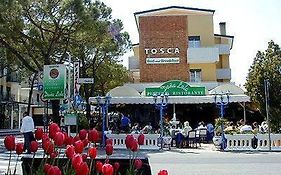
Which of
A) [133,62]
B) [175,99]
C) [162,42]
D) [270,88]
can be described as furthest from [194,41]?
[270,88]

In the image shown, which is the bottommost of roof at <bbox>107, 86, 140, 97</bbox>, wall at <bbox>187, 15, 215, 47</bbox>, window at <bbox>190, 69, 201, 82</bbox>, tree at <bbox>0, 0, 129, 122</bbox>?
roof at <bbox>107, 86, 140, 97</bbox>

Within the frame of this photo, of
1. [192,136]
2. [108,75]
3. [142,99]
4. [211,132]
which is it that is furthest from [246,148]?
[108,75]

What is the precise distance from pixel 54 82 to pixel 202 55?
21.2 m

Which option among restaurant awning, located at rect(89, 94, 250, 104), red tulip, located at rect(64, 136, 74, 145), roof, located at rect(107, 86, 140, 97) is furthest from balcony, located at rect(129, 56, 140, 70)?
red tulip, located at rect(64, 136, 74, 145)

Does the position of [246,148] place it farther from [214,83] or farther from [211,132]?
[214,83]

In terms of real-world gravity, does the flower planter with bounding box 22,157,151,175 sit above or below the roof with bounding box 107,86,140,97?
below

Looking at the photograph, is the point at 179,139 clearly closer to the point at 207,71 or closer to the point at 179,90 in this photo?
the point at 179,90

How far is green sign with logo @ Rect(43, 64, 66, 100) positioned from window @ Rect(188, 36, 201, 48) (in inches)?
869

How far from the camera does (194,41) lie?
133 ft

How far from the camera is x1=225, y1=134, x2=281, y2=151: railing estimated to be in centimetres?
2212

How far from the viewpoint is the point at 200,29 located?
40.6m

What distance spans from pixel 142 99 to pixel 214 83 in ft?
38.2

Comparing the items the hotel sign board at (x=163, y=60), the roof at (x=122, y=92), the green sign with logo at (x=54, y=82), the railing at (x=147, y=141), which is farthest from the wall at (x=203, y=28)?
the green sign with logo at (x=54, y=82)

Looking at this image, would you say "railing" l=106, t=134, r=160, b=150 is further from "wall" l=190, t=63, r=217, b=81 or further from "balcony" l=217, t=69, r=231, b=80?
"balcony" l=217, t=69, r=231, b=80
